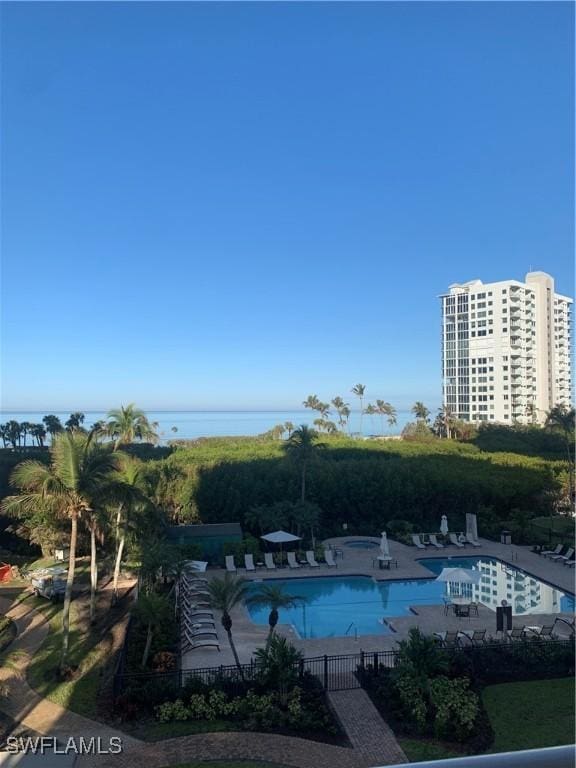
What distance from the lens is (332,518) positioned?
29125 mm

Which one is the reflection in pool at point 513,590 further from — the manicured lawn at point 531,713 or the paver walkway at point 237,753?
the paver walkway at point 237,753

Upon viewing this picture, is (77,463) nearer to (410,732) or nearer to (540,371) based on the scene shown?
(410,732)

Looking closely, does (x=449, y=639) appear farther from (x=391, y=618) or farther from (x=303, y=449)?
(x=303, y=449)

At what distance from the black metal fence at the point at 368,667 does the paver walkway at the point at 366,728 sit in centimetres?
42

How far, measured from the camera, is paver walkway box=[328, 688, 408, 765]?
9.53 m

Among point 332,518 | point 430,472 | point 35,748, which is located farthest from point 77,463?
point 430,472

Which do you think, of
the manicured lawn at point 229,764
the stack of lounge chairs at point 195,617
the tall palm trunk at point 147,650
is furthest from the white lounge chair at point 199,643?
the manicured lawn at point 229,764

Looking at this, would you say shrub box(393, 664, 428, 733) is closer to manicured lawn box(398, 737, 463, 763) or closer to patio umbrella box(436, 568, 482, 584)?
manicured lawn box(398, 737, 463, 763)

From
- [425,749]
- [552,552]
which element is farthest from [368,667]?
[552,552]

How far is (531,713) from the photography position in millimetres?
11094

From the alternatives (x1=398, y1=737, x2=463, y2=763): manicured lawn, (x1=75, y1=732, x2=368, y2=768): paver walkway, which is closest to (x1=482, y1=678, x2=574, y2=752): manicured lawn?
(x1=398, y1=737, x2=463, y2=763): manicured lawn

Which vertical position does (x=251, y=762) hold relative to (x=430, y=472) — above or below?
below

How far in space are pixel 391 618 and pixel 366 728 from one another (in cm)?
678

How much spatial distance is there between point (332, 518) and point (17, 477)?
1891 centimetres
